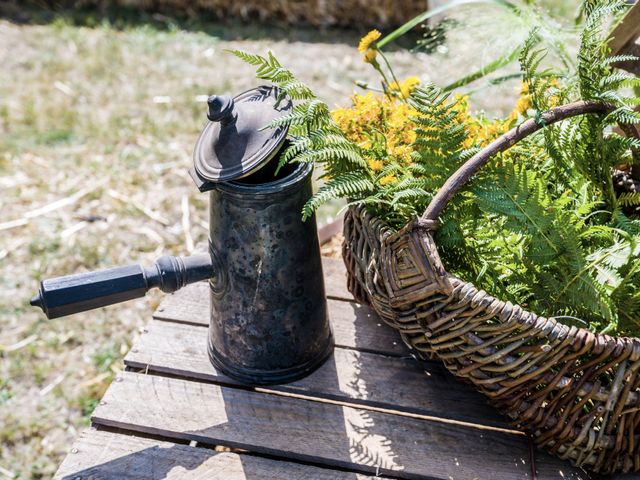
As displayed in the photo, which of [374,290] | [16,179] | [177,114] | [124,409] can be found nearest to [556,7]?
[177,114]

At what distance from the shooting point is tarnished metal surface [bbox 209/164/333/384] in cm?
134

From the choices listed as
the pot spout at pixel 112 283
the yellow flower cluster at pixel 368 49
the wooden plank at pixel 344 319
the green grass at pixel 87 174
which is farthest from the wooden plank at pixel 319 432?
the green grass at pixel 87 174

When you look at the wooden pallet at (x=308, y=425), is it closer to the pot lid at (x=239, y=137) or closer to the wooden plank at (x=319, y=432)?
the wooden plank at (x=319, y=432)

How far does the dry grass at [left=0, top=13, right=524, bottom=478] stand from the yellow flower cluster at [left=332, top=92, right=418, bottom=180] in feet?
1.33

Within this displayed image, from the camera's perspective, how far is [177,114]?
369 centimetres

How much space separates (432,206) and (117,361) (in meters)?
1.59

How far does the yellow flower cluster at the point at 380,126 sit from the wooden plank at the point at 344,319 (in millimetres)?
424

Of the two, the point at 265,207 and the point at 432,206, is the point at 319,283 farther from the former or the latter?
the point at 432,206

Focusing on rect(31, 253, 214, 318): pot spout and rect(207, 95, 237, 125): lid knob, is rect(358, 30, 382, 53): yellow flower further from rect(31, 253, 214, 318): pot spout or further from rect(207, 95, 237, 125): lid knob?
rect(31, 253, 214, 318): pot spout

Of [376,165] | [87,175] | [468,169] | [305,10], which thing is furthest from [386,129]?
[305,10]

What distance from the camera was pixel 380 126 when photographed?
149 centimetres

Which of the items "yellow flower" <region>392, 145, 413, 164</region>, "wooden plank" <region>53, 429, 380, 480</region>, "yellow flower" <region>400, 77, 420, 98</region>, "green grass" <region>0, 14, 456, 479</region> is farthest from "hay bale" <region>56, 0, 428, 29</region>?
"wooden plank" <region>53, 429, 380, 480</region>

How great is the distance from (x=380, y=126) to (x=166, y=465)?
0.80 metres

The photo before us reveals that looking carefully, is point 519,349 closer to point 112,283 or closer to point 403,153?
point 403,153
